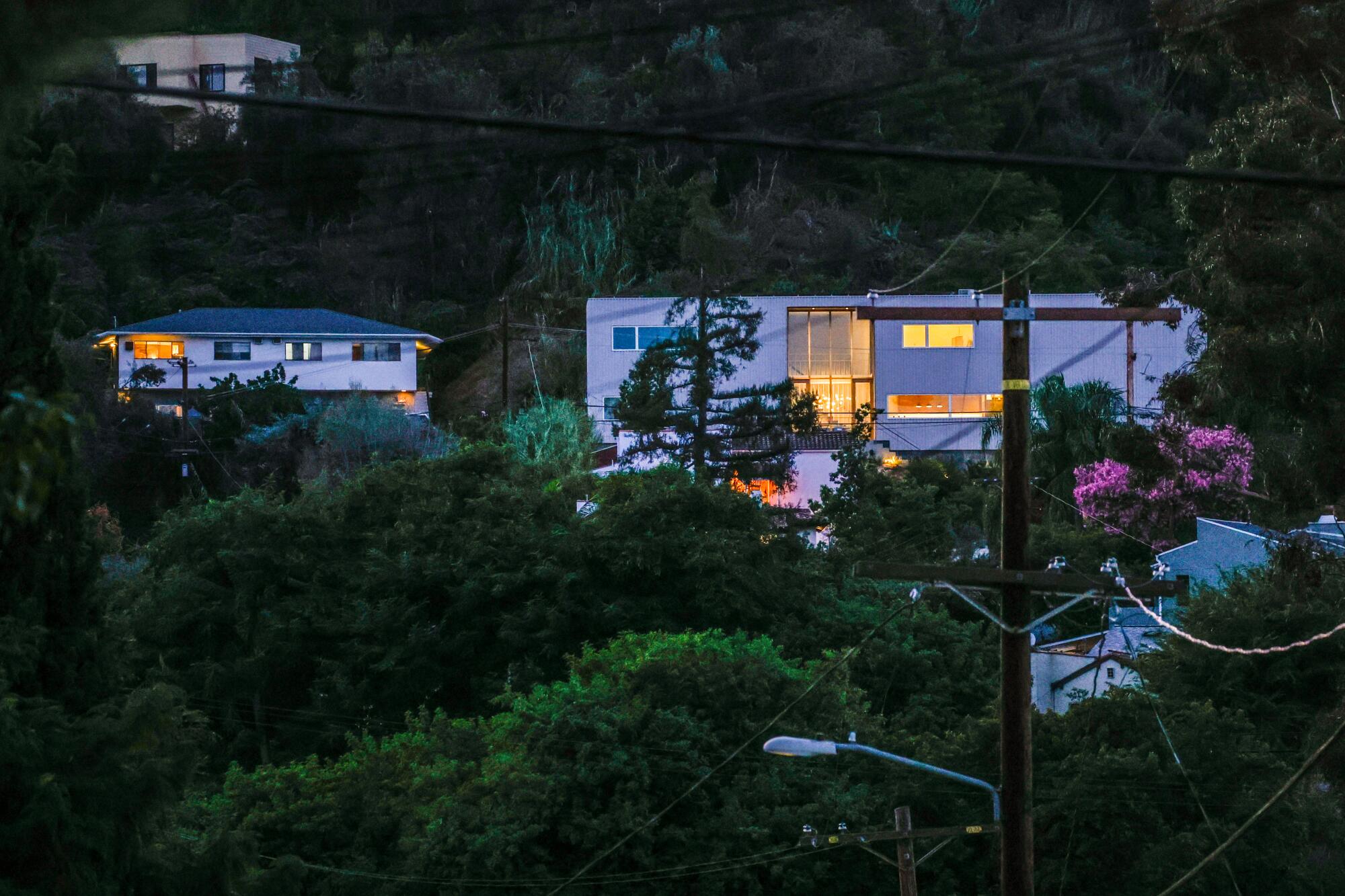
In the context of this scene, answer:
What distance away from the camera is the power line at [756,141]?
5121mm

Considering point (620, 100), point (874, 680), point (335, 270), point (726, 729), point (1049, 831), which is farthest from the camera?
point (620, 100)

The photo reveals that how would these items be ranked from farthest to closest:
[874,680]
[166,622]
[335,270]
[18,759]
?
[335,270], [166,622], [874,680], [18,759]

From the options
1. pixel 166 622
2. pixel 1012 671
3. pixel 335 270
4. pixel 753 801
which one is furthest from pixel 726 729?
pixel 335 270

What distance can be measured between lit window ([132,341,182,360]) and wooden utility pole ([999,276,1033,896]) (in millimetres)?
53586

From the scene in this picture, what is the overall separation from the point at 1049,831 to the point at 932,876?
1656 mm

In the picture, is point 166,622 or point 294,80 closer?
point 166,622

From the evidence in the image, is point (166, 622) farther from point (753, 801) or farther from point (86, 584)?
point (86, 584)

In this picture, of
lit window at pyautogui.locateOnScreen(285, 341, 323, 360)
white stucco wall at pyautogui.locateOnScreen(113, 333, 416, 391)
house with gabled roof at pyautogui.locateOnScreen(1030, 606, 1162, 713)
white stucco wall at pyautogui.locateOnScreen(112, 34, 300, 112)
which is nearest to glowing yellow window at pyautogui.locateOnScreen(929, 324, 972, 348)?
white stucco wall at pyautogui.locateOnScreen(113, 333, 416, 391)

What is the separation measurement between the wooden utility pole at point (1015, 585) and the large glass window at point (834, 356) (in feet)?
141

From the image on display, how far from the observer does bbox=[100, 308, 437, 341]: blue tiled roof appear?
6144 centimetres

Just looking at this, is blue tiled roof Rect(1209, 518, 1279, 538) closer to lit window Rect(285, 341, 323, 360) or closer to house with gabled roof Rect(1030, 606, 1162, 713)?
house with gabled roof Rect(1030, 606, 1162, 713)

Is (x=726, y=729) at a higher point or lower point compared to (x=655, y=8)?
lower

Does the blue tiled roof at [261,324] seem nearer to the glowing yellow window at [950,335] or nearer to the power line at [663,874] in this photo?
the glowing yellow window at [950,335]

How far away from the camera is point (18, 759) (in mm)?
10211
